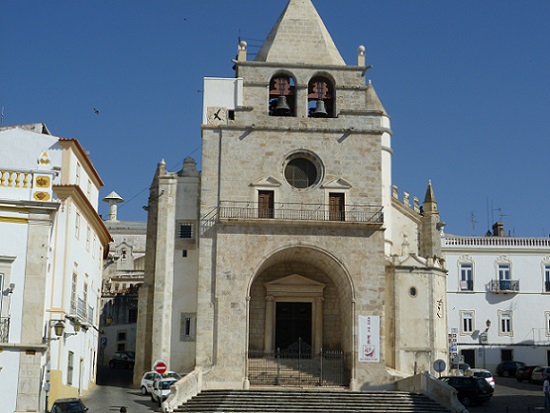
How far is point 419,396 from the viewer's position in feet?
114

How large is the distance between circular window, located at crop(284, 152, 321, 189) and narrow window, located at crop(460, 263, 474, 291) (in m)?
15.3

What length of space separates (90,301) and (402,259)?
1405 centimetres

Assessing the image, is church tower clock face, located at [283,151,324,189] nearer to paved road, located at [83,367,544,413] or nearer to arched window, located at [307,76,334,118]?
arched window, located at [307,76,334,118]

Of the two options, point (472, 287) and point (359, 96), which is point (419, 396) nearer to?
point (359, 96)

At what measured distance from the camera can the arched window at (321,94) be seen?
41847 mm

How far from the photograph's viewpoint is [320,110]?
41344mm

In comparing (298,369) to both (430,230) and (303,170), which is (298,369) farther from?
(430,230)

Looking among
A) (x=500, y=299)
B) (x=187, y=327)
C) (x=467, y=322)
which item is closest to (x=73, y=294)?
(x=187, y=327)

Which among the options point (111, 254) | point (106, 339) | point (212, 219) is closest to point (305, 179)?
point (212, 219)

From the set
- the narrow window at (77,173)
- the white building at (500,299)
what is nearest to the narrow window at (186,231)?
the narrow window at (77,173)

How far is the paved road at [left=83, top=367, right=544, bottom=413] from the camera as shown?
32906 mm

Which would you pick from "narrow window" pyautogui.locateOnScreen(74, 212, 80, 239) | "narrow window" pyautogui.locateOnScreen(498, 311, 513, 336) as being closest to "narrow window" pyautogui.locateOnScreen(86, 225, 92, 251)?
"narrow window" pyautogui.locateOnScreen(74, 212, 80, 239)

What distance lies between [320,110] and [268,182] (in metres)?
4.23

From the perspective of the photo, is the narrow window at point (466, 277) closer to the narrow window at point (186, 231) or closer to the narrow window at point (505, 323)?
the narrow window at point (505, 323)
